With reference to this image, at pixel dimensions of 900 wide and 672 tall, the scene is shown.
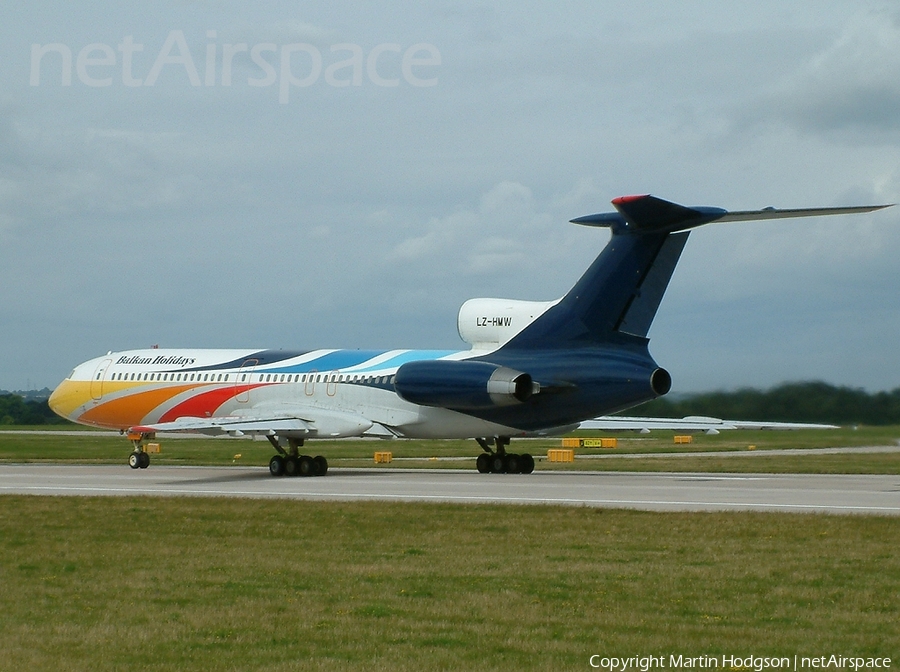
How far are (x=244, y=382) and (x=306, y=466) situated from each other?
14.7 feet

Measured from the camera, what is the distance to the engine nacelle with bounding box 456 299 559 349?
32.5m

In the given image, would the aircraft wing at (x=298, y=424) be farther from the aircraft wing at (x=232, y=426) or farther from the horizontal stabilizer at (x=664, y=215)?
the horizontal stabilizer at (x=664, y=215)

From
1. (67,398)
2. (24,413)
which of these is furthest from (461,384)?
(24,413)

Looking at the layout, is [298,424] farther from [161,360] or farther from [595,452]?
[595,452]

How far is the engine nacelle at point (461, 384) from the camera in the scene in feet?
101

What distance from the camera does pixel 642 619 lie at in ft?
35.9

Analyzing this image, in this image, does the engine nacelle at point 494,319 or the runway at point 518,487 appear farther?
the engine nacelle at point 494,319

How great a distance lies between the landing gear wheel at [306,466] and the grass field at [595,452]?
7.25m

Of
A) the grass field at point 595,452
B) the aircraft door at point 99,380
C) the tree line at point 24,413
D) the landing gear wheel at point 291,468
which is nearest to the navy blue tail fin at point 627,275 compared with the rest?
the grass field at point 595,452

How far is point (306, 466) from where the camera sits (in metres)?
34.4

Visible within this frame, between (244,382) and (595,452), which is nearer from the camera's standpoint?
(244,382)

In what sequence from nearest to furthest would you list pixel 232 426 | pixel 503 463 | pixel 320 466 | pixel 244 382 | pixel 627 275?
pixel 627 275 < pixel 232 426 < pixel 320 466 < pixel 503 463 < pixel 244 382

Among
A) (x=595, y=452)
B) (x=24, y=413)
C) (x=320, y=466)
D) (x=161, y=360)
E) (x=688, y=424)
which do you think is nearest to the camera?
(x=688, y=424)

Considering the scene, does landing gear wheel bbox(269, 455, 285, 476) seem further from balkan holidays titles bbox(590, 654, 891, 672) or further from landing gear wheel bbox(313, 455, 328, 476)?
balkan holidays titles bbox(590, 654, 891, 672)
